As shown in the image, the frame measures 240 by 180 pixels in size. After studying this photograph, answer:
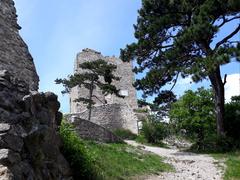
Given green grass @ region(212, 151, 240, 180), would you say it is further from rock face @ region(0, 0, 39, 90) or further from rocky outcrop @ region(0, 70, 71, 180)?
rock face @ region(0, 0, 39, 90)

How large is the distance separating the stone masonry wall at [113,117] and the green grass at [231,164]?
12888 mm

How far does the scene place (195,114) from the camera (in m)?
24.1

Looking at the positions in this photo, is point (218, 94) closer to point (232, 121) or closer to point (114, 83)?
point (232, 121)

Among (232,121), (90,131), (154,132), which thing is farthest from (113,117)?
(90,131)

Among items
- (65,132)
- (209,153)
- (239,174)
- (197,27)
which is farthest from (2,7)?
(209,153)

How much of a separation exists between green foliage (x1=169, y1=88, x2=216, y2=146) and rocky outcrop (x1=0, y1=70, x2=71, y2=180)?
15572mm

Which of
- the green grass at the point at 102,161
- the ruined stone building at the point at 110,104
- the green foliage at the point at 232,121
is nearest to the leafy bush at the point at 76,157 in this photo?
the green grass at the point at 102,161

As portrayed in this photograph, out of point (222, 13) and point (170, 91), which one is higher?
point (222, 13)

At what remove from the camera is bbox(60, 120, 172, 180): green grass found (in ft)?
29.6

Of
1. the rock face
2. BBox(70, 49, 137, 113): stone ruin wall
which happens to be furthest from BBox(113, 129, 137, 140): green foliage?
the rock face

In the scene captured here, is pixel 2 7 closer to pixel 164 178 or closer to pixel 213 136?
pixel 164 178

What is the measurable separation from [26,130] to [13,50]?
3078mm

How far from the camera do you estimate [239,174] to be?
13328 millimetres

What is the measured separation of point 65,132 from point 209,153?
11641mm
